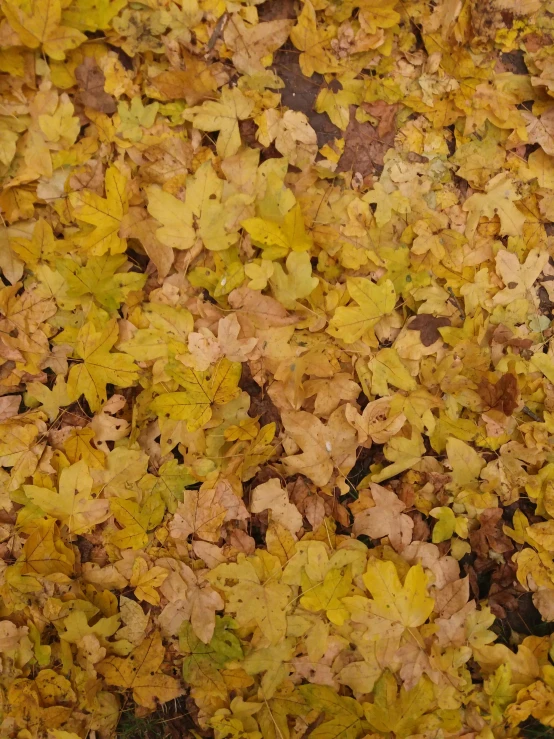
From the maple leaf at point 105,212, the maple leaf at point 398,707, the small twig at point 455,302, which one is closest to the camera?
the maple leaf at point 398,707

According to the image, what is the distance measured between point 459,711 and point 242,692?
2.25 ft

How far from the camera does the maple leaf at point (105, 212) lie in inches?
70.3

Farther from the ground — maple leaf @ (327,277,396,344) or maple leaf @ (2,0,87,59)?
maple leaf @ (2,0,87,59)

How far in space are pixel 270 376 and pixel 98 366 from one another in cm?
56

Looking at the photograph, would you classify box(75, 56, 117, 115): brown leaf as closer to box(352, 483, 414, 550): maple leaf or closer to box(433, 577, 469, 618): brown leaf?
box(352, 483, 414, 550): maple leaf

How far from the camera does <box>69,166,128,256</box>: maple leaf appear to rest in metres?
1.79

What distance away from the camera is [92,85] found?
1.86 meters

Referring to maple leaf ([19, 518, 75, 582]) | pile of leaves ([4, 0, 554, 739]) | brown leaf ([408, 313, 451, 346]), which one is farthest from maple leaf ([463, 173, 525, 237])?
maple leaf ([19, 518, 75, 582])

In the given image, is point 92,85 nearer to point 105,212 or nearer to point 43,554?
point 105,212

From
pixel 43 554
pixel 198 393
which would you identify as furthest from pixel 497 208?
pixel 43 554

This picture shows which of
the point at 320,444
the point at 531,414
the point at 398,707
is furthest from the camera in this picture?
the point at 531,414

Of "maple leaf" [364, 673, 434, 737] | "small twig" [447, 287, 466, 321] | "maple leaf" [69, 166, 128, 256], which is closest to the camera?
"maple leaf" [364, 673, 434, 737]

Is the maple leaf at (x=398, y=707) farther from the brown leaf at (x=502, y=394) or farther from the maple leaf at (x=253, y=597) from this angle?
the brown leaf at (x=502, y=394)

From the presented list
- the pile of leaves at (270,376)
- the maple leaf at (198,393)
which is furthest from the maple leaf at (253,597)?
the maple leaf at (198,393)
